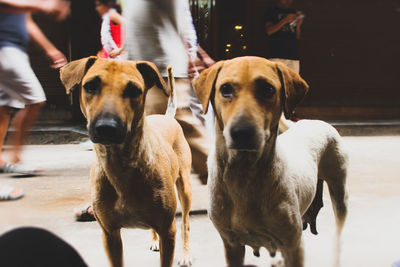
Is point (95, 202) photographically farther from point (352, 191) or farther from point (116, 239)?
point (352, 191)

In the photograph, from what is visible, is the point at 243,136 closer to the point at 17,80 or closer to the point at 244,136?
the point at 244,136

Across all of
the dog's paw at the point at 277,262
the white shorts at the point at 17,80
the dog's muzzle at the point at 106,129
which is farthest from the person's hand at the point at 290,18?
the dog's muzzle at the point at 106,129

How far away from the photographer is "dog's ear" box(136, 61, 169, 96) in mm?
1996

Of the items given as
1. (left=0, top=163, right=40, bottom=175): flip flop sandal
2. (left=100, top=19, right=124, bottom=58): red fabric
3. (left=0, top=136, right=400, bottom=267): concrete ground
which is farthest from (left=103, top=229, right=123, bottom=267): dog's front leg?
(left=0, top=163, right=40, bottom=175): flip flop sandal

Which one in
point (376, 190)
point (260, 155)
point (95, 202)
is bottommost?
point (376, 190)

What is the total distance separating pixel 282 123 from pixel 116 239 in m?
1.37

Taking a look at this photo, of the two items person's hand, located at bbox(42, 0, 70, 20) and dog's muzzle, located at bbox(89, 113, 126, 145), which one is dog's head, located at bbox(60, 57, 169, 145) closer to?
dog's muzzle, located at bbox(89, 113, 126, 145)

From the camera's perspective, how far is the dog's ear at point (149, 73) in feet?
6.55

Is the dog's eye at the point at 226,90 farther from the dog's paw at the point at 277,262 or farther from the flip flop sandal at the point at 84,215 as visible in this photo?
the flip flop sandal at the point at 84,215

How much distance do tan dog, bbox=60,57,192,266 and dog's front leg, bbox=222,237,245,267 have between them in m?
0.33

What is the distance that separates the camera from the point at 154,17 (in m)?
2.89

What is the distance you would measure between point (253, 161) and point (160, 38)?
160cm

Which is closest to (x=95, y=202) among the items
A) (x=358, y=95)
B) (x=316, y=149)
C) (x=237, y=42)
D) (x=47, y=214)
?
(x=316, y=149)

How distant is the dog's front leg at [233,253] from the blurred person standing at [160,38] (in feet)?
5.02
